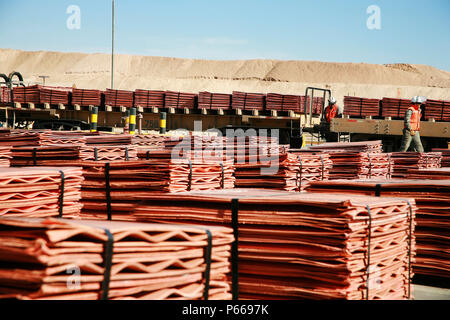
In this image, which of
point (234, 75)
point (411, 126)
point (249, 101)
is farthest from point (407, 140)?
Answer: point (234, 75)

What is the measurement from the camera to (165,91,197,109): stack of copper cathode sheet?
27.8 meters

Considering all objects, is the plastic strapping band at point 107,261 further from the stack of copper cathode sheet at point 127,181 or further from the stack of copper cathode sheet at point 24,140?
the stack of copper cathode sheet at point 24,140

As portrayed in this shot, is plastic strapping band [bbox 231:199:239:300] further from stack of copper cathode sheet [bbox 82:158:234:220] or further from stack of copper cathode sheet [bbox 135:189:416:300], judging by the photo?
stack of copper cathode sheet [bbox 82:158:234:220]

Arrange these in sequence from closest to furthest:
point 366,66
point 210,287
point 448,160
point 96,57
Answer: point 210,287, point 448,160, point 366,66, point 96,57

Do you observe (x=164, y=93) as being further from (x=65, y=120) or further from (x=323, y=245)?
(x=323, y=245)

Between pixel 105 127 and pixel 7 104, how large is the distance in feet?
15.9

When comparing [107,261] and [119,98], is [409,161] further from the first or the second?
[119,98]

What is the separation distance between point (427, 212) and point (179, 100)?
22199 mm

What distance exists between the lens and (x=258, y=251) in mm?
4473

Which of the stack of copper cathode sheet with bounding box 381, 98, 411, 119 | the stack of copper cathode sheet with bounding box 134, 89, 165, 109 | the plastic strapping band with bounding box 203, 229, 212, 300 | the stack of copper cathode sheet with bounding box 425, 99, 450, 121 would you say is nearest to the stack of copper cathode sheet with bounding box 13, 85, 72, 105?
the stack of copper cathode sheet with bounding box 134, 89, 165, 109

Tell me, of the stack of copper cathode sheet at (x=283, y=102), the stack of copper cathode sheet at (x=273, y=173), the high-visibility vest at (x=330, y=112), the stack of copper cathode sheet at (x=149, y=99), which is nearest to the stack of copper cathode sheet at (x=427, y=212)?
the stack of copper cathode sheet at (x=273, y=173)

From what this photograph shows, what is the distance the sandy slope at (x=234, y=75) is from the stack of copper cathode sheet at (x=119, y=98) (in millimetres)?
41761

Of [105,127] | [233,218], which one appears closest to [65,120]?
[105,127]

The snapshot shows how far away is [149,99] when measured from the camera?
28.5 m
